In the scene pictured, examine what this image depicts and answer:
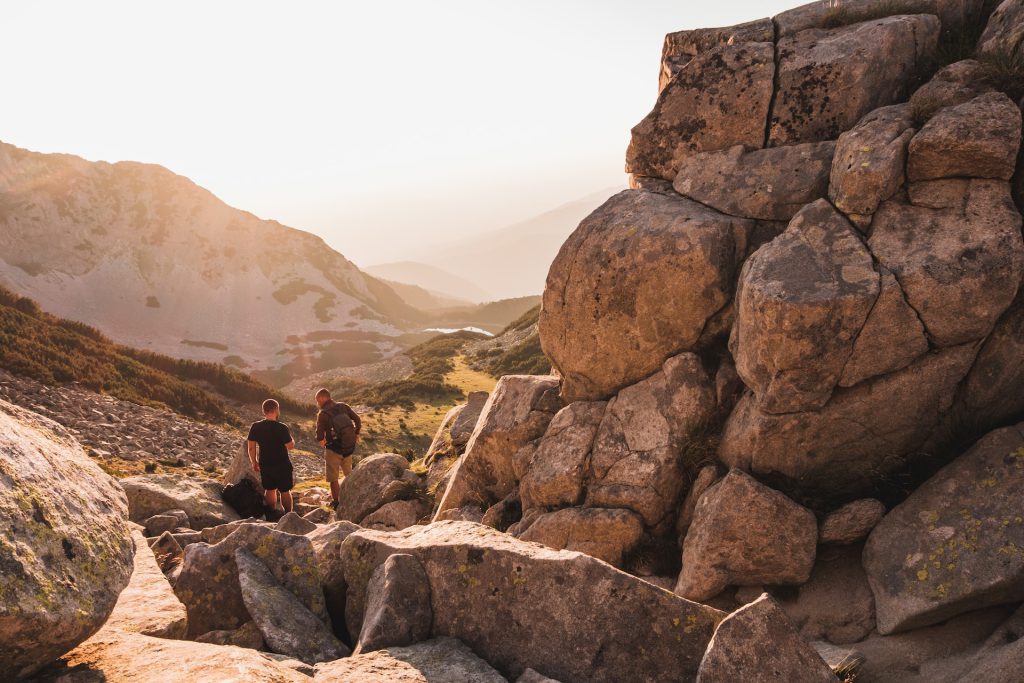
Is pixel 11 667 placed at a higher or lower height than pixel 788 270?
lower

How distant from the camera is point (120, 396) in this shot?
35562 millimetres

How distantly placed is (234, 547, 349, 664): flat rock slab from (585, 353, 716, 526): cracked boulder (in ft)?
18.0

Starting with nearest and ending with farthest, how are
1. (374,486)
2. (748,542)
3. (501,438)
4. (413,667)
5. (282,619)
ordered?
(413,667) → (282,619) → (748,542) → (501,438) → (374,486)

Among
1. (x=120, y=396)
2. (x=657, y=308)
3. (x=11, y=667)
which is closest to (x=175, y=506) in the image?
(x=11, y=667)

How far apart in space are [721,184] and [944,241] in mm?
4527

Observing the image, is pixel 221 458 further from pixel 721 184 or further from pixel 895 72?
pixel 895 72

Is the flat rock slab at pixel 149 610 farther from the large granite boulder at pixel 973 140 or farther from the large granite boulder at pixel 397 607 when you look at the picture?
the large granite boulder at pixel 973 140

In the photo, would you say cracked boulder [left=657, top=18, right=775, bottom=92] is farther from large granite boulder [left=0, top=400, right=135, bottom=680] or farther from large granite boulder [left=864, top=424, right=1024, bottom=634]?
large granite boulder [left=0, top=400, right=135, bottom=680]

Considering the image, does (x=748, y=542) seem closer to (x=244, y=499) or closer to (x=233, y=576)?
(x=233, y=576)

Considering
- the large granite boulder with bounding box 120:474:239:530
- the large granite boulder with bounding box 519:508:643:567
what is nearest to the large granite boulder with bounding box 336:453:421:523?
the large granite boulder with bounding box 120:474:239:530

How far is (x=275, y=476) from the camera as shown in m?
16.7

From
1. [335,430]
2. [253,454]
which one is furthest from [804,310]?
[335,430]

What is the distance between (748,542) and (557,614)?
11.9 ft

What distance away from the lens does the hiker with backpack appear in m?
19.0
